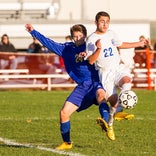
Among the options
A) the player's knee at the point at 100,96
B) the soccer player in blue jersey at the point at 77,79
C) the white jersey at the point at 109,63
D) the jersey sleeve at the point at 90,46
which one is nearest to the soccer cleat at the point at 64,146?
the soccer player in blue jersey at the point at 77,79

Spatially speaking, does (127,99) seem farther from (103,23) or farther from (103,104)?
(103,23)

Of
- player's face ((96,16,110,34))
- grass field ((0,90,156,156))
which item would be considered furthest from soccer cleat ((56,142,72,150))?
player's face ((96,16,110,34))

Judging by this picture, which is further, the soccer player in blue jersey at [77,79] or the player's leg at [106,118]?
the soccer player in blue jersey at [77,79]

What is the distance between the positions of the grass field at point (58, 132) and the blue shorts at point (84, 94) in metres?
0.60

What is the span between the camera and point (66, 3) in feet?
125

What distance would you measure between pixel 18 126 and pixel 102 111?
3.41 metres

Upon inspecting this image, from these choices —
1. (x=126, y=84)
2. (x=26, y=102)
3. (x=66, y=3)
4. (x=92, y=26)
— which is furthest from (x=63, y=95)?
(x=66, y=3)

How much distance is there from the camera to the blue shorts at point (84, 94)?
11.9m

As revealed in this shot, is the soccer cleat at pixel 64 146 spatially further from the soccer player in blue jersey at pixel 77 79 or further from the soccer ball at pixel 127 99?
the soccer ball at pixel 127 99

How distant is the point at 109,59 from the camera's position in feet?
40.9

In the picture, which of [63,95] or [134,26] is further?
[134,26]

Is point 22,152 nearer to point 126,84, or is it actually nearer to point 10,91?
point 126,84

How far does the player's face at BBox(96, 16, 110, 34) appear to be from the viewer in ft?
39.5

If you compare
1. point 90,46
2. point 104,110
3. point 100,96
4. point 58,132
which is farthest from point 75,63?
point 58,132
